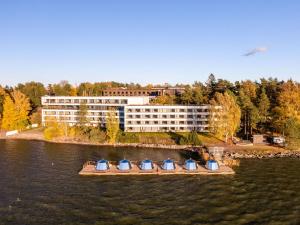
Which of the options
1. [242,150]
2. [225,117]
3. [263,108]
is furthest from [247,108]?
[242,150]

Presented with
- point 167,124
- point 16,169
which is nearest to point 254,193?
point 16,169

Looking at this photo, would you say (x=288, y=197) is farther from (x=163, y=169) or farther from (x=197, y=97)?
(x=197, y=97)

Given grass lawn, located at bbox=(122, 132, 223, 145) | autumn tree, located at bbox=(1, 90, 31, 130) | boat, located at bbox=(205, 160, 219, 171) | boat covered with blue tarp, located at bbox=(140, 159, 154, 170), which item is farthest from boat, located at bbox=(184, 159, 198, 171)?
autumn tree, located at bbox=(1, 90, 31, 130)

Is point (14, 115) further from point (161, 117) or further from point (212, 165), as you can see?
point (212, 165)

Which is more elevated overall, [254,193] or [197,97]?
[197,97]

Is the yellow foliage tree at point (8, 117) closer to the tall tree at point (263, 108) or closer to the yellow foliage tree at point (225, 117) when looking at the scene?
the yellow foliage tree at point (225, 117)

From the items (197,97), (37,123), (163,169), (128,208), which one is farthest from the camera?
(37,123)
